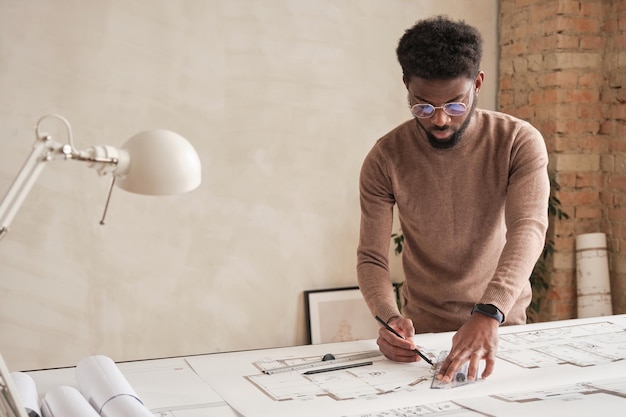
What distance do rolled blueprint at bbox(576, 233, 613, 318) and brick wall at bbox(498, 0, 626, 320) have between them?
9 cm

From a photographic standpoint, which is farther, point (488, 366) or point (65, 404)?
point (488, 366)

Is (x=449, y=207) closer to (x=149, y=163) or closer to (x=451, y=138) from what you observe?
(x=451, y=138)

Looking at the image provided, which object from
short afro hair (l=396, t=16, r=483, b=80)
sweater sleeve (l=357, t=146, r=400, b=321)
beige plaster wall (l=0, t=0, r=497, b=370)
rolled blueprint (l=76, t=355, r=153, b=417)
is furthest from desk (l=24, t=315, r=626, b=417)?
beige plaster wall (l=0, t=0, r=497, b=370)

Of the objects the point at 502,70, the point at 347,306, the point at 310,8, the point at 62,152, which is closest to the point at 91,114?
the point at 310,8

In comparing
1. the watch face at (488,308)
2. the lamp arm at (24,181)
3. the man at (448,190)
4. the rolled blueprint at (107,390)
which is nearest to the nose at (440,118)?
the man at (448,190)

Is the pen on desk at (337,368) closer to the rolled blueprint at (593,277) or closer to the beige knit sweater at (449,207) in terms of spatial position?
the beige knit sweater at (449,207)

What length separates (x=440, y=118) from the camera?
90.0 inches

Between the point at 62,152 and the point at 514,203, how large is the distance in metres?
1.53

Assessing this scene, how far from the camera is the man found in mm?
2281

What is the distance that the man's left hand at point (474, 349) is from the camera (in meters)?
1.88

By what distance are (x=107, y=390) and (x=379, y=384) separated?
63cm

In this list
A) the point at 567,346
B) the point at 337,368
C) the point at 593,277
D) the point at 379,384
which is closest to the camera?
the point at 379,384

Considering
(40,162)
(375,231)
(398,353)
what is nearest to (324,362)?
(398,353)

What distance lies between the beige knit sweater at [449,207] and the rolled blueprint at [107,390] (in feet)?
3.01
